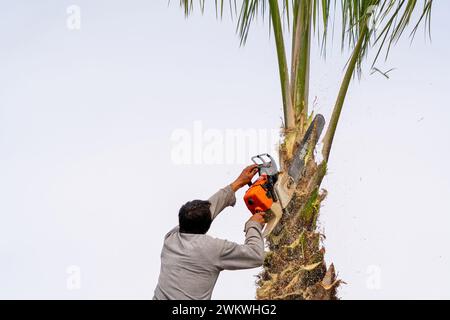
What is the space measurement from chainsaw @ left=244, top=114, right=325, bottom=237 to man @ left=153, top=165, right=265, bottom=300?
1.74 feet

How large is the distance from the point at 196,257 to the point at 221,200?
728mm

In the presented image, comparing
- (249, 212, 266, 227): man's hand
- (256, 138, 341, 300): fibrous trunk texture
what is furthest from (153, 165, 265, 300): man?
(256, 138, 341, 300): fibrous trunk texture

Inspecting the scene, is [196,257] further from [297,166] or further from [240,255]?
[297,166]

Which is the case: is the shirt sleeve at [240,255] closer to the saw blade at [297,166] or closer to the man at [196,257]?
the man at [196,257]

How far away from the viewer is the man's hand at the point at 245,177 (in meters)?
4.81

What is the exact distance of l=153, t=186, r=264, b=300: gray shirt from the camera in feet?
13.1

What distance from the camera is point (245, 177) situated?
15.9 ft

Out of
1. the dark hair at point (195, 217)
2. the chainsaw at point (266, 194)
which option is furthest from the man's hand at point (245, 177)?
the dark hair at point (195, 217)

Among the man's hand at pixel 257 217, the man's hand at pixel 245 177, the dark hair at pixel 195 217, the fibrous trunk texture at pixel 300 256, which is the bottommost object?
the fibrous trunk texture at pixel 300 256

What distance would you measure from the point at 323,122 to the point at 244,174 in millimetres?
947

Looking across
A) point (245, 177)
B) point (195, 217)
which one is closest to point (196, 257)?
point (195, 217)

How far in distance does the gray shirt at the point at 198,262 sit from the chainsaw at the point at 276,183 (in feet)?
1.89
